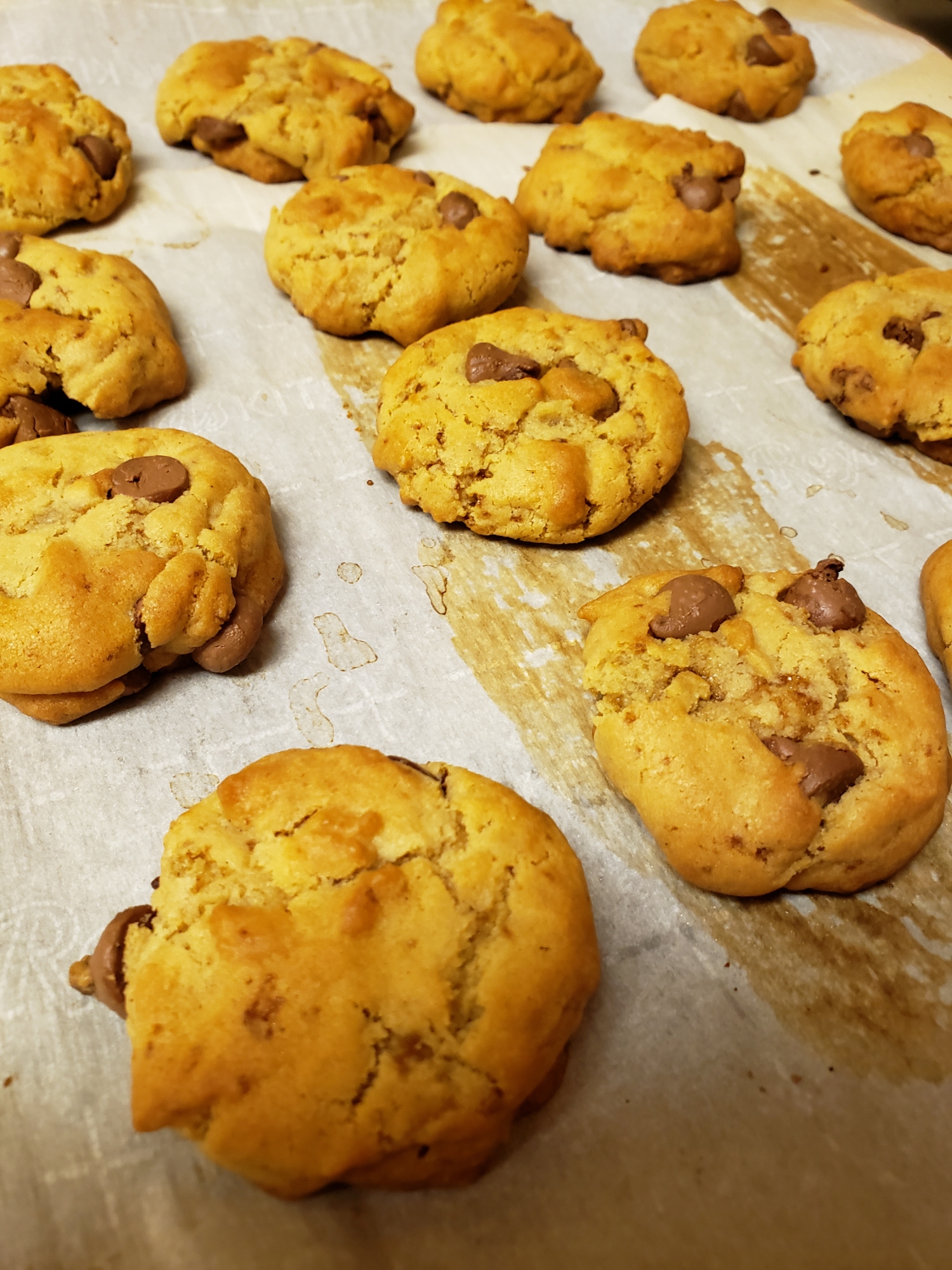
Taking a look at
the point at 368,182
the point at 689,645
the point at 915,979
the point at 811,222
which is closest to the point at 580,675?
the point at 689,645

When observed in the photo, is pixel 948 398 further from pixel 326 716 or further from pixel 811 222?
pixel 326 716

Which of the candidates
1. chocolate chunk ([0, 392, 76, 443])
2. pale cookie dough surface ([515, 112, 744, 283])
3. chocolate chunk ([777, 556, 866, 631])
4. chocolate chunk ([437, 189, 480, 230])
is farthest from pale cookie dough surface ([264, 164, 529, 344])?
chocolate chunk ([777, 556, 866, 631])

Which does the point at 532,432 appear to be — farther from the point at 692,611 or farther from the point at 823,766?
the point at 823,766

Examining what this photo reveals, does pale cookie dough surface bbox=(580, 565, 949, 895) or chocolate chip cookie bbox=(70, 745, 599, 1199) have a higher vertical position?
pale cookie dough surface bbox=(580, 565, 949, 895)

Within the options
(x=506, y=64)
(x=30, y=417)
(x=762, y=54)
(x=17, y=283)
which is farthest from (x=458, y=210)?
(x=762, y=54)

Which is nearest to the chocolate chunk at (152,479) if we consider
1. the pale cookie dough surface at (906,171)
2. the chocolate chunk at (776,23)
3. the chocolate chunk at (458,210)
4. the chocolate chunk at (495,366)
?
the chocolate chunk at (495,366)

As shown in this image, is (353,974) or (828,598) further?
(828,598)

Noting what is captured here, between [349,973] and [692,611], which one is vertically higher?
[692,611]

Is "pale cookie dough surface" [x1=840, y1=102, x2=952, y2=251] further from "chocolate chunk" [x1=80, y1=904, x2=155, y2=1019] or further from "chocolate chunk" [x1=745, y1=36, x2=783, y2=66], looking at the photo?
"chocolate chunk" [x1=80, y1=904, x2=155, y2=1019]
